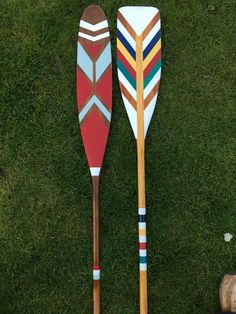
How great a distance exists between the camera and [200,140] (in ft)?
9.45

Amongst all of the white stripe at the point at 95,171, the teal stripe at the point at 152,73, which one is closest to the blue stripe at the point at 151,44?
the teal stripe at the point at 152,73

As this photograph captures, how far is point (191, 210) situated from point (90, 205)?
675mm

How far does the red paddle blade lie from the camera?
2.80m

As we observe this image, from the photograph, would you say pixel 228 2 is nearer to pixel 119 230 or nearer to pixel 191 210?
pixel 191 210

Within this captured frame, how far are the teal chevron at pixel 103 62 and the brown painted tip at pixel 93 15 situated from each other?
0.71ft

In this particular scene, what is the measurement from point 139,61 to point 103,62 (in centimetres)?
25

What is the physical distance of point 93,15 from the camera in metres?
2.89

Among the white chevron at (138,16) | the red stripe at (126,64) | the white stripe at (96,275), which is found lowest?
the white stripe at (96,275)

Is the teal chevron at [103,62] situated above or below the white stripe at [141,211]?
above

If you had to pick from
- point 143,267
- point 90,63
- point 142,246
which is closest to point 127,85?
point 90,63

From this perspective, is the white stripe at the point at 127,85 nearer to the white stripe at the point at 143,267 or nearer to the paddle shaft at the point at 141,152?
the paddle shaft at the point at 141,152

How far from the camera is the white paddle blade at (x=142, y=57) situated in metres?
2.85

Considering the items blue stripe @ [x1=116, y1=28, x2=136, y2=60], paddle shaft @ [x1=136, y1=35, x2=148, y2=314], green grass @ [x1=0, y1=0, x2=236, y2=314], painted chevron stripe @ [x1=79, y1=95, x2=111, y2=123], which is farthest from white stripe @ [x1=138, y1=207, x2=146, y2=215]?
blue stripe @ [x1=116, y1=28, x2=136, y2=60]

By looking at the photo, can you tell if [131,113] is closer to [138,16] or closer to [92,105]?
[92,105]
